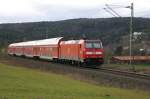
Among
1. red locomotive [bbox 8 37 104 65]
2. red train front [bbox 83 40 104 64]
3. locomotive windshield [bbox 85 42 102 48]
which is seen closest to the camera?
red train front [bbox 83 40 104 64]

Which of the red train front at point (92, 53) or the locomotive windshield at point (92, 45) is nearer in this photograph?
the red train front at point (92, 53)

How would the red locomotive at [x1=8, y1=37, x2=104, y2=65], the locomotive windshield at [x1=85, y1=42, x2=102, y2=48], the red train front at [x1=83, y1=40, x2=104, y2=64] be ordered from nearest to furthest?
the red train front at [x1=83, y1=40, x2=104, y2=64] < the red locomotive at [x1=8, y1=37, x2=104, y2=65] < the locomotive windshield at [x1=85, y1=42, x2=102, y2=48]

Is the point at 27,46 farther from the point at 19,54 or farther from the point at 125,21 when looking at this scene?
the point at 125,21

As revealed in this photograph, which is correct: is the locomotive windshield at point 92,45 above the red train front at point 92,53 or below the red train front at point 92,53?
above

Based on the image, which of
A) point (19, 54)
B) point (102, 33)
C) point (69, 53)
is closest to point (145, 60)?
point (69, 53)

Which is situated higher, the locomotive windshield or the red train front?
the locomotive windshield

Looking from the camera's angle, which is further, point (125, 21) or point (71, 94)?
point (125, 21)

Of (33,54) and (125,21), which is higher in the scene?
(125,21)

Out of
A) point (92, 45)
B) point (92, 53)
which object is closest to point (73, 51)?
point (92, 45)

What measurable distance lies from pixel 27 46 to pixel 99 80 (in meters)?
59.7

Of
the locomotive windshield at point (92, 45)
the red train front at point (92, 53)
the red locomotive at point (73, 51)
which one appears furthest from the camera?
the locomotive windshield at point (92, 45)

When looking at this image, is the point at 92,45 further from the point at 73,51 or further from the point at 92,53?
the point at 73,51

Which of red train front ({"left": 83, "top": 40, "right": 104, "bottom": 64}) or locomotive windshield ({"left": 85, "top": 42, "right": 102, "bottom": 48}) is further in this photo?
locomotive windshield ({"left": 85, "top": 42, "right": 102, "bottom": 48})

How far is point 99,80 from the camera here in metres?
33.3
